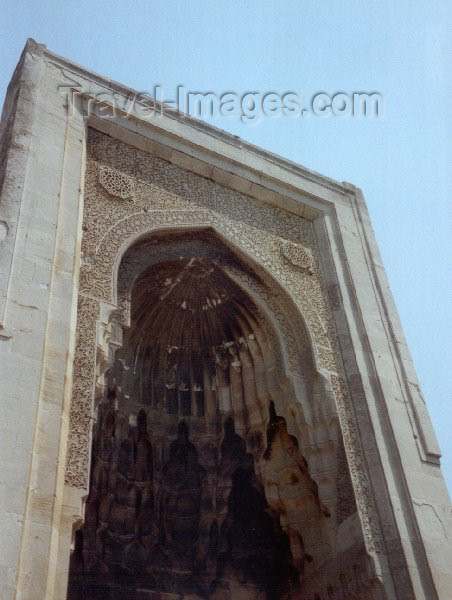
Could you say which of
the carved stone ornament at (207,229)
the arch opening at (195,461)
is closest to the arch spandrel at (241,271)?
the carved stone ornament at (207,229)

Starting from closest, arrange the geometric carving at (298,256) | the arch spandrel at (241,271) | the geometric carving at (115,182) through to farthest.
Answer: the arch spandrel at (241,271), the geometric carving at (115,182), the geometric carving at (298,256)

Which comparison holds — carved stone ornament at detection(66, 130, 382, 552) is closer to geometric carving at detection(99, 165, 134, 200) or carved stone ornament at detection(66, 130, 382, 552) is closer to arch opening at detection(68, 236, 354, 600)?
geometric carving at detection(99, 165, 134, 200)

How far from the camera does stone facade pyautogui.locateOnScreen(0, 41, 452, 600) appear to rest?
5.63m

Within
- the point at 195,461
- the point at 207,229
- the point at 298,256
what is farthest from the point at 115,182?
the point at 195,461

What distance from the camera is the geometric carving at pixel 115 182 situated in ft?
22.0

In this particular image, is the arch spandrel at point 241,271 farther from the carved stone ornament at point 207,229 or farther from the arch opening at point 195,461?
the arch opening at point 195,461

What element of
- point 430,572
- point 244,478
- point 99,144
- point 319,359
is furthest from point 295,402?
point 99,144

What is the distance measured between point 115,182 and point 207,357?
7.39 feet

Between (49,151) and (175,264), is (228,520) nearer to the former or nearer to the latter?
(175,264)

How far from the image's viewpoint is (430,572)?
5.69 m

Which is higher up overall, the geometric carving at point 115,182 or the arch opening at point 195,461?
the geometric carving at point 115,182

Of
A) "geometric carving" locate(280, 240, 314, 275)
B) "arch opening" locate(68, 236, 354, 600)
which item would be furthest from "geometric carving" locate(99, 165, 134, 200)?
"geometric carving" locate(280, 240, 314, 275)

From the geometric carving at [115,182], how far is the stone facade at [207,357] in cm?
2

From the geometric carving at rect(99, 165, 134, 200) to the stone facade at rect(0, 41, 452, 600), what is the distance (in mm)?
25
